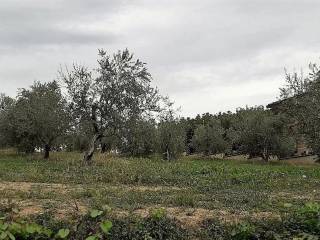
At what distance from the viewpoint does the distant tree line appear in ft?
94.7

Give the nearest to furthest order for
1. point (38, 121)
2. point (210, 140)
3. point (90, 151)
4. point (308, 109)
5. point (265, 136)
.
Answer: point (308, 109) < point (90, 151) < point (38, 121) < point (265, 136) < point (210, 140)

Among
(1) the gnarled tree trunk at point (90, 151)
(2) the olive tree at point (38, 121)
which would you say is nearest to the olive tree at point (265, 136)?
(2) the olive tree at point (38, 121)

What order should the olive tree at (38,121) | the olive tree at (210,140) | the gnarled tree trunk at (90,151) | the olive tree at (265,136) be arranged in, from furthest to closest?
the olive tree at (210,140)
the olive tree at (265,136)
the olive tree at (38,121)
the gnarled tree trunk at (90,151)

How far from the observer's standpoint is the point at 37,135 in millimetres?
45062

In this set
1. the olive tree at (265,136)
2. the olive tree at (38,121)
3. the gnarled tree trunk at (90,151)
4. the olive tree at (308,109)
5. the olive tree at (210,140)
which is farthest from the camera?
the olive tree at (210,140)

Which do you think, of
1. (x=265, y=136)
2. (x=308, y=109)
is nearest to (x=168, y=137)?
(x=265, y=136)

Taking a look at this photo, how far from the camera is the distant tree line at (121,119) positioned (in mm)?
28875

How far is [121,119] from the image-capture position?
1339 inches

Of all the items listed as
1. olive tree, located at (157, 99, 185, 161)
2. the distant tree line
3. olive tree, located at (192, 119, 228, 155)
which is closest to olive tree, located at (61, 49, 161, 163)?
the distant tree line

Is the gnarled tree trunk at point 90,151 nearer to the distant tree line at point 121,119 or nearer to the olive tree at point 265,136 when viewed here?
the distant tree line at point 121,119

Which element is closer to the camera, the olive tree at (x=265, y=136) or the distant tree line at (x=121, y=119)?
the distant tree line at (x=121, y=119)

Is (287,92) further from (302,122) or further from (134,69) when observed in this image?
(134,69)

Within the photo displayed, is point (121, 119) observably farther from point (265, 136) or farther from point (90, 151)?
point (265, 136)

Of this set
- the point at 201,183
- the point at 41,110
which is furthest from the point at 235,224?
the point at 41,110
